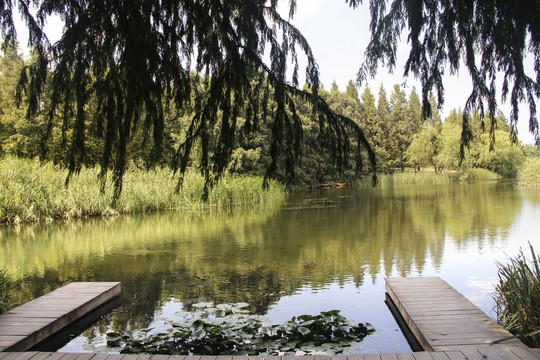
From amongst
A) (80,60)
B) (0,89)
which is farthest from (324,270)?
(0,89)

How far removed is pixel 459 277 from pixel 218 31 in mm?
4920

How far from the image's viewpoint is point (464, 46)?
2.83 metres

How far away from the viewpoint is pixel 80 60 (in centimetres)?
258

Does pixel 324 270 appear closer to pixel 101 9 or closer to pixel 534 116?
Answer: pixel 534 116

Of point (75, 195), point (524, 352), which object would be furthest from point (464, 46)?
point (75, 195)

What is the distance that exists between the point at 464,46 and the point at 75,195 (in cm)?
1311

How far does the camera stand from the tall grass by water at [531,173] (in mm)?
23038

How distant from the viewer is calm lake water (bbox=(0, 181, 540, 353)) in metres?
5.06

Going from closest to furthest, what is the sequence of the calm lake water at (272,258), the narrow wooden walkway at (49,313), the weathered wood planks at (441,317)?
the weathered wood planks at (441,317), the narrow wooden walkway at (49,313), the calm lake water at (272,258)

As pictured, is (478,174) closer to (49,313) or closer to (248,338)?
(248,338)

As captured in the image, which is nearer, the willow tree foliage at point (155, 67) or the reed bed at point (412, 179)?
the willow tree foliage at point (155, 67)

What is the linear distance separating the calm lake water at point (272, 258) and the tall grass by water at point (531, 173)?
38.7 feet

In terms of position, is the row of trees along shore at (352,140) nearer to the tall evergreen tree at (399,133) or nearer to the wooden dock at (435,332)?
the tall evergreen tree at (399,133)

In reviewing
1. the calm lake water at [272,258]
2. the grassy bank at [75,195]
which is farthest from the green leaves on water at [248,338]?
the grassy bank at [75,195]
